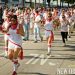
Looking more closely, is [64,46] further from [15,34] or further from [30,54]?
[15,34]

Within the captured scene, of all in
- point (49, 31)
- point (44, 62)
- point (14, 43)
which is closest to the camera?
point (14, 43)

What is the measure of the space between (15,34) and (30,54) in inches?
212

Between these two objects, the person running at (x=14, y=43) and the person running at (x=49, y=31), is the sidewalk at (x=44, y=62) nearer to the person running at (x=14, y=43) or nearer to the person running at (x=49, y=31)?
the person running at (x=49, y=31)

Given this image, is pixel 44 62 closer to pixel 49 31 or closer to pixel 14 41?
pixel 49 31

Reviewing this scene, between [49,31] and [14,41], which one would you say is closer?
[14,41]

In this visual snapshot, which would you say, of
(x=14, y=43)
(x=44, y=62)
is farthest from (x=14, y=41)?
(x=44, y=62)

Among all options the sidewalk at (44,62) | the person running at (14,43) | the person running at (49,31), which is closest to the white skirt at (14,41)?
the person running at (14,43)

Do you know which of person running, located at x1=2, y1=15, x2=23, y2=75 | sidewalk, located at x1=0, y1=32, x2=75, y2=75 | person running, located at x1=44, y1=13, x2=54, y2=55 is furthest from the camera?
person running, located at x1=44, y1=13, x2=54, y2=55

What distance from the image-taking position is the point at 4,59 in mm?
15648

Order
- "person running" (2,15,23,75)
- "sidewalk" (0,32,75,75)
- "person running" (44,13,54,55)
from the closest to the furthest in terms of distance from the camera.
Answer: "person running" (2,15,23,75)
"sidewalk" (0,32,75,75)
"person running" (44,13,54,55)

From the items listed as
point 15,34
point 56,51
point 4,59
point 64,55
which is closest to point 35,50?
point 56,51

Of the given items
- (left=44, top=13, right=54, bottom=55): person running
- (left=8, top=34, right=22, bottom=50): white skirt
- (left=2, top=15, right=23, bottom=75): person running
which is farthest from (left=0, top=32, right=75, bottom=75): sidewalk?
(left=8, top=34, right=22, bottom=50): white skirt

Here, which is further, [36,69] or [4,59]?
[4,59]

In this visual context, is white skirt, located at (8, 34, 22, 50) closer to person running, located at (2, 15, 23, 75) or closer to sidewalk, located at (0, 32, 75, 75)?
person running, located at (2, 15, 23, 75)
